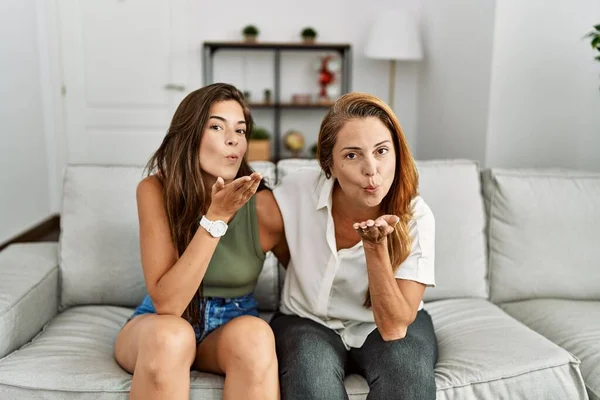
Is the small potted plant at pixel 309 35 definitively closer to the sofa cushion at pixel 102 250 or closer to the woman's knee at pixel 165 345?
the sofa cushion at pixel 102 250

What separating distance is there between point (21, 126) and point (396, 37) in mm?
2405

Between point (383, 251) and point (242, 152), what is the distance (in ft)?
1.44

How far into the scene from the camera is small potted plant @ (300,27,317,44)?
14.8ft

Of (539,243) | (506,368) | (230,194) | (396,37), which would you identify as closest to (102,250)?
(230,194)

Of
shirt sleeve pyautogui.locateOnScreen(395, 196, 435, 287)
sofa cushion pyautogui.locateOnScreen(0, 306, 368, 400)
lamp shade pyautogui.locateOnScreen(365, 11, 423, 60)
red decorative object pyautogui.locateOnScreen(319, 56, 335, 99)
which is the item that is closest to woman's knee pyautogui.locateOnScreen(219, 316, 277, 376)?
sofa cushion pyautogui.locateOnScreen(0, 306, 368, 400)

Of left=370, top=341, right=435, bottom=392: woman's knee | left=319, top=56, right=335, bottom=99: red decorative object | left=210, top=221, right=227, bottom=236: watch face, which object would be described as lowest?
left=370, top=341, right=435, bottom=392: woman's knee

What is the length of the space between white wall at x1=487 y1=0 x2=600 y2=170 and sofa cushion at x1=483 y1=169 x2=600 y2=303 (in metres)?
1.13

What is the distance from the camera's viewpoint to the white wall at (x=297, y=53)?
4.61 meters

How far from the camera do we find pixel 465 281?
2.05 m

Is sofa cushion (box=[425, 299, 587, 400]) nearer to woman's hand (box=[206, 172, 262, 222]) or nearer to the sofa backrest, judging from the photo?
the sofa backrest

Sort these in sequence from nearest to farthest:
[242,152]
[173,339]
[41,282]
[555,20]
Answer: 1. [173,339]
2. [242,152]
3. [41,282]
4. [555,20]

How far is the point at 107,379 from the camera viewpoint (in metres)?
1.51

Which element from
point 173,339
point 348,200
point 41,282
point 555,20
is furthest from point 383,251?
point 555,20

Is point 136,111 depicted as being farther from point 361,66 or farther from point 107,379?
point 107,379
